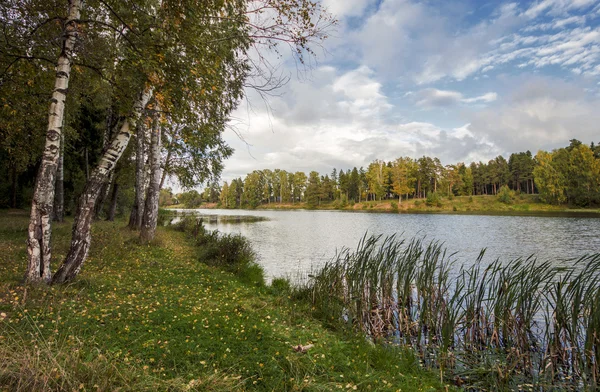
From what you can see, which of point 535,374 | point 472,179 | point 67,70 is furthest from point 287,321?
point 472,179

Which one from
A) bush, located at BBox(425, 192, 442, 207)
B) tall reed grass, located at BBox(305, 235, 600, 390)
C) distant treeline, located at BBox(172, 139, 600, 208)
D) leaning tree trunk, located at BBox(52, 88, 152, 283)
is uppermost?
distant treeline, located at BBox(172, 139, 600, 208)

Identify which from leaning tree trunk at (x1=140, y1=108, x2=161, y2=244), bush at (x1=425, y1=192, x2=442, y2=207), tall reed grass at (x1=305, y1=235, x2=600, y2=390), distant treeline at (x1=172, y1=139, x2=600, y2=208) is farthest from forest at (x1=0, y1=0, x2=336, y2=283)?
bush at (x1=425, y1=192, x2=442, y2=207)

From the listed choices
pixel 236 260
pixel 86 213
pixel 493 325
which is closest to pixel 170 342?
pixel 86 213

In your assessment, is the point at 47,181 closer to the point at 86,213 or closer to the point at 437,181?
the point at 86,213

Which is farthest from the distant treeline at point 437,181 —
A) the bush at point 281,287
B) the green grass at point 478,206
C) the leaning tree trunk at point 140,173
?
the bush at point 281,287

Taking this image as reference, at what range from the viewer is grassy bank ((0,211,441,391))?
9.60ft

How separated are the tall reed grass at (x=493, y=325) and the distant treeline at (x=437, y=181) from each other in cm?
2999

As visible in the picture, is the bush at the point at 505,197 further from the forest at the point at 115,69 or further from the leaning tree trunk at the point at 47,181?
the leaning tree trunk at the point at 47,181

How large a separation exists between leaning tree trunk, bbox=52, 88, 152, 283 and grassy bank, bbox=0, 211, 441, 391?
0.36m

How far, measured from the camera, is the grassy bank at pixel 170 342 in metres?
2.93

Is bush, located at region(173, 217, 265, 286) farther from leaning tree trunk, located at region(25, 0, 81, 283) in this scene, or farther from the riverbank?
the riverbank

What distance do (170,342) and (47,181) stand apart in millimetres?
3928

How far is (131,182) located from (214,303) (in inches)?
874

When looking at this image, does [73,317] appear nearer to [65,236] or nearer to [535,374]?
[535,374]
